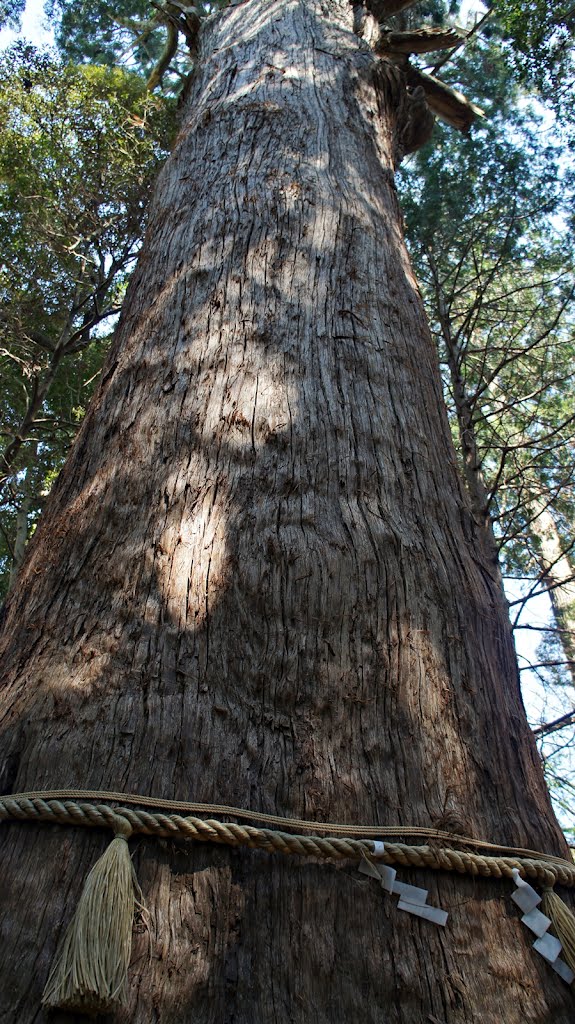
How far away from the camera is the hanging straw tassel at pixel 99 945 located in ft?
2.66

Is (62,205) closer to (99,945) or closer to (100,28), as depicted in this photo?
(100,28)

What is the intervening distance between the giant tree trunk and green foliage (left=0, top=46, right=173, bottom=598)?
5.83 meters

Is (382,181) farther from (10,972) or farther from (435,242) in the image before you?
(435,242)

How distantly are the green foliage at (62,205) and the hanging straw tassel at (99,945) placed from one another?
664 cm

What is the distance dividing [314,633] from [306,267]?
1.03 meters

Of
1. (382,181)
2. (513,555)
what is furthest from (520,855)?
(513,555)

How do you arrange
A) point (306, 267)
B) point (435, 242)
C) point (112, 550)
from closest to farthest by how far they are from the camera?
1. point (112, 550)
2. point (306, 267)
3. point (435, 242)

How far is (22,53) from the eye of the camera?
7.70 m

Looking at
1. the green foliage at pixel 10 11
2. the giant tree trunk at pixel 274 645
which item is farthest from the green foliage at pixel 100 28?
the giant tree trunk at pixel 274 645

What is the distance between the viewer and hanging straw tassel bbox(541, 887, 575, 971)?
0.98m

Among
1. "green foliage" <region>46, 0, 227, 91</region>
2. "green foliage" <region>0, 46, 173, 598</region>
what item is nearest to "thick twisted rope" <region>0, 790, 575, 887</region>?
"green foliage" <region>0, 46, 173, 598</region>

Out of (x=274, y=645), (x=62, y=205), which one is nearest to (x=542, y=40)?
(x=62, y=205)

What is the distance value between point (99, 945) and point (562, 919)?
2.09ft

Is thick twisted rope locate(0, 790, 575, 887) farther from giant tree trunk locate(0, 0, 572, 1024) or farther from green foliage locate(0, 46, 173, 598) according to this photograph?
green foliage locate(0, 46, 173, 598)
